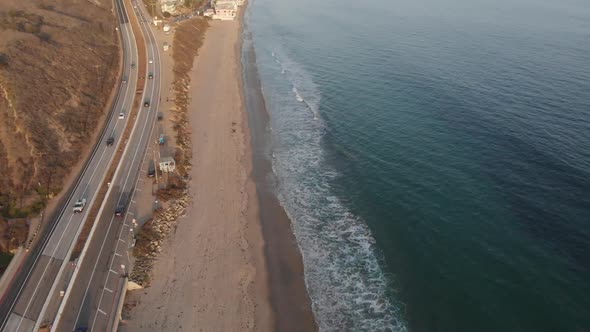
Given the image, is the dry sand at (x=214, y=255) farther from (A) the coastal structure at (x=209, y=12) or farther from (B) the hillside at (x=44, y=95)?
(A) the coastal structure at (x=209, y=12)

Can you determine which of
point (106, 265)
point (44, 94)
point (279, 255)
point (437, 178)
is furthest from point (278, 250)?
point (44, 94)

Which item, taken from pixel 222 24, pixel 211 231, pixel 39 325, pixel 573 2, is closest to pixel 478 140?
pixel 211 231

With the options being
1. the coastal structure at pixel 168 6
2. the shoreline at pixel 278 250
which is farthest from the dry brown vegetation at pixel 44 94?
the coastal structure at pixel 168 6

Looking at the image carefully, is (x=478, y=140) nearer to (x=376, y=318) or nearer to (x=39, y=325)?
(x=376, y=318)

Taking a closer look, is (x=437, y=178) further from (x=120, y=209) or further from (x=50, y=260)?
(x=50, y=260)

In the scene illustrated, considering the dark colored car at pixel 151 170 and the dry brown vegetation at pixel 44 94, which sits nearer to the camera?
the dry brown vegetation at pixel 44 94

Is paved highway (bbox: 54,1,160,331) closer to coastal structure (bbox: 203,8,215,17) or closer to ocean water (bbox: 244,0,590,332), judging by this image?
ocean water (bbox: 244,0,590,332)
